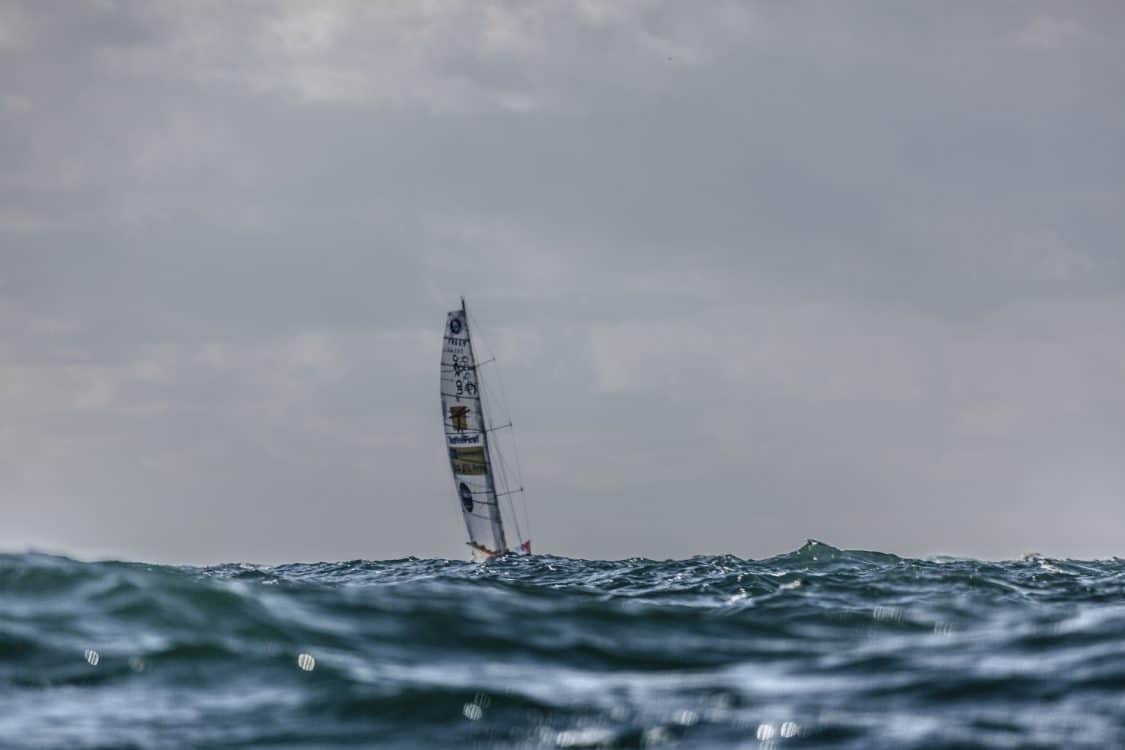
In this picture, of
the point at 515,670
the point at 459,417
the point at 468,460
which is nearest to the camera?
the point at 515,670

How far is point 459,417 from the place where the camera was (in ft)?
202

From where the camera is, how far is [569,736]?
29.3 ft

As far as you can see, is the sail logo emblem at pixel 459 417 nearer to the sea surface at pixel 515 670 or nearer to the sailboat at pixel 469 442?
the sailboat at pixel 469 442

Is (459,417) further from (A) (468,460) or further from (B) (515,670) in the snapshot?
(B) (515,670)

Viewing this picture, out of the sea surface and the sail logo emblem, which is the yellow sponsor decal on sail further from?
the sea surface

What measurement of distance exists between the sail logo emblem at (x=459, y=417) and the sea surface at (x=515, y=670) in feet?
142

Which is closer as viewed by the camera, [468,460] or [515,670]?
[515,670]

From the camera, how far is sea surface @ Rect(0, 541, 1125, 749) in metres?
9.02

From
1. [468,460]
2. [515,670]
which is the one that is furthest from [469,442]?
[515,670]

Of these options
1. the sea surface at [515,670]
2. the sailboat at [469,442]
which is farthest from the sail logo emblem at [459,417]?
the sea surface at [515,670]

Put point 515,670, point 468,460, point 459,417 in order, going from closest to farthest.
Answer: point 515,670
point 459,417
point 468,460

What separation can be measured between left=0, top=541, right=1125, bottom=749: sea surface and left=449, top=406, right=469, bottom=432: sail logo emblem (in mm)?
43398

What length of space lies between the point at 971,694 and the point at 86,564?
11.8m

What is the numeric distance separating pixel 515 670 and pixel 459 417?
50.2 metres
